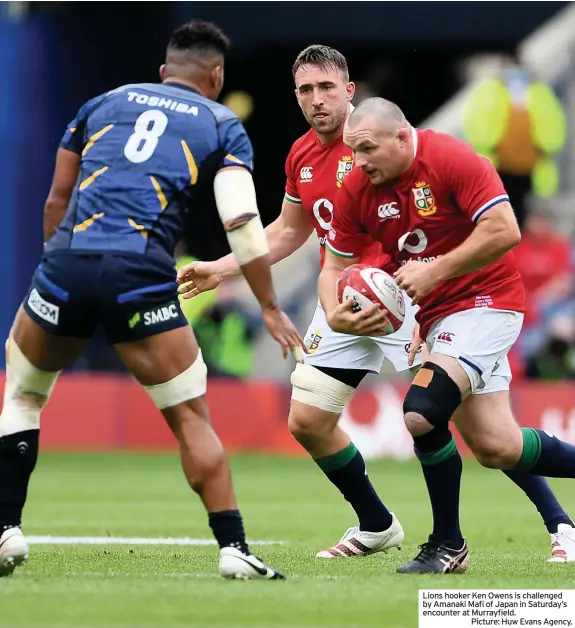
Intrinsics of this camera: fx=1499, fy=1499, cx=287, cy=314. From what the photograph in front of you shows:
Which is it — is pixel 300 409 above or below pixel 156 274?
below

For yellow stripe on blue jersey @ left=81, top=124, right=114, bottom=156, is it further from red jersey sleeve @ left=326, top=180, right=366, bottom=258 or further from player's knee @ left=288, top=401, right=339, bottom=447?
player's knee @ left=288, top=401, right=339, bottom=447

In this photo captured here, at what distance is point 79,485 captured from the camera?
1357 centimetres

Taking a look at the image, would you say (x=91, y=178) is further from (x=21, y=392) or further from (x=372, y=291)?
(x=372, y=291)

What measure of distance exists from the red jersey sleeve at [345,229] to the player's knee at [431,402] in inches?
33.8

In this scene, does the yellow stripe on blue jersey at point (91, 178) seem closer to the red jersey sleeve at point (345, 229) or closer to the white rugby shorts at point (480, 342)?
the red jersey sleeve at point (345, 229)

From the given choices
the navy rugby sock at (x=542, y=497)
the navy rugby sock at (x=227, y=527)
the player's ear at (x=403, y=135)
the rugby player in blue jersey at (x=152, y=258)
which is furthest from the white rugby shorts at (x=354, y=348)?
the navy rugby sock at (x=227, y=527)

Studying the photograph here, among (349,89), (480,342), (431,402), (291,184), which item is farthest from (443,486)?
(349,89)

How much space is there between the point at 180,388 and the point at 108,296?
1.67 ft

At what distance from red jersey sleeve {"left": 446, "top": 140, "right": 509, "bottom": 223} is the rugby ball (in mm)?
526

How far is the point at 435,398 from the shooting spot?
22.8ft

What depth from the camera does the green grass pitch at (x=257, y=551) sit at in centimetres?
560

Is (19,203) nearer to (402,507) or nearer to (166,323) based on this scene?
(402,507)

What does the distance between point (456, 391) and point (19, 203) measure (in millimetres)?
14008

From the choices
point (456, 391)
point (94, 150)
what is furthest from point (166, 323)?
point (456, 391)
